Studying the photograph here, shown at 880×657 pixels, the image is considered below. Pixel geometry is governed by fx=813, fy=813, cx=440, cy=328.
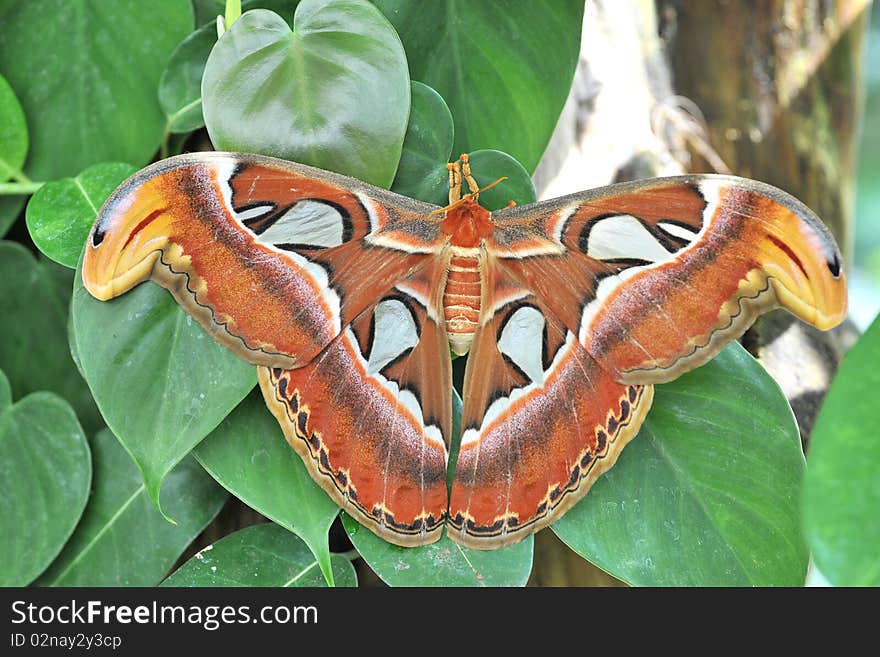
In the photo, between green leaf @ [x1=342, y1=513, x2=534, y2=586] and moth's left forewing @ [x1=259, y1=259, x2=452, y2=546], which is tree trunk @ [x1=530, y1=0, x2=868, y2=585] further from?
moth's left forewing @ [x1=259, y1=259, x2=452, y2=546]

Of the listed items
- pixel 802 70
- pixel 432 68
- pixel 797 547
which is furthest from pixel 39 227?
pixel 802 70

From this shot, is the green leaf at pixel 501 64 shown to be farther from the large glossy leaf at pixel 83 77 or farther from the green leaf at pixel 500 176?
the large glossy leaf at pixel 83 77

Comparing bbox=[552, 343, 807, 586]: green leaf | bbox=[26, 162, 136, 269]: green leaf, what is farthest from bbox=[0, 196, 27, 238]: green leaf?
bbox=[552, 343, 807, 586]: green leaf

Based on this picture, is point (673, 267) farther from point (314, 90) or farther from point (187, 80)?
point (187, 80)

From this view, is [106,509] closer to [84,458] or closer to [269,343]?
[84,458]

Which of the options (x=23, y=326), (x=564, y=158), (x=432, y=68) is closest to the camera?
(x=432, y=68)

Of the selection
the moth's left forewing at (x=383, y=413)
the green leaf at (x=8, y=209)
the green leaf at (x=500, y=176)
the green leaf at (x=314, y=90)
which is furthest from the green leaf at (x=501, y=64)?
the green leaf at (x=8, y=209)

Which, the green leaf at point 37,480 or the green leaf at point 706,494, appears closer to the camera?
the green leaf at point 706,494
